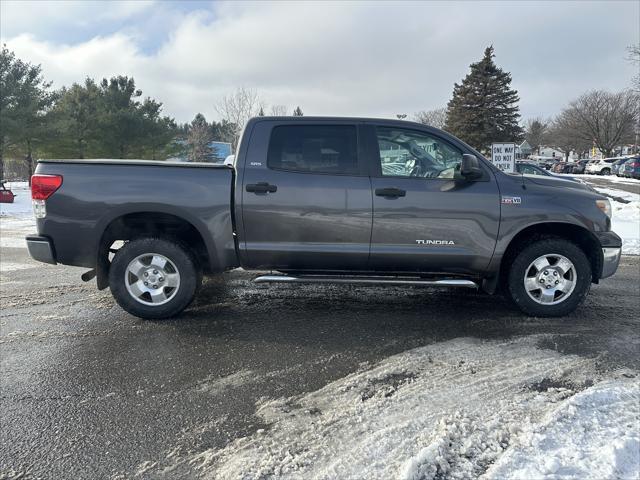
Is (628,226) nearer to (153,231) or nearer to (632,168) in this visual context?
(153,231)

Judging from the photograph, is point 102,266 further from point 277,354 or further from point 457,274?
point 457,274

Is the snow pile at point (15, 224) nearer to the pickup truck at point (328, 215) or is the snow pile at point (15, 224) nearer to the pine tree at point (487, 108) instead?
the pickup truck at point (328, 215)

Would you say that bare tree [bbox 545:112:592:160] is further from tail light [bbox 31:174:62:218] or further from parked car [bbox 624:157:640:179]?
tail light [bbox 31:174:62:218]

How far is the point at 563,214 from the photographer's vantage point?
4.38 meters

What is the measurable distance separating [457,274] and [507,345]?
36.5 inches

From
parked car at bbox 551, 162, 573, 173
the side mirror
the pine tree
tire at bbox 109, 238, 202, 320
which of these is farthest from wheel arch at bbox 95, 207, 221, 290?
parked car at bbox 551, 162, 573, 173

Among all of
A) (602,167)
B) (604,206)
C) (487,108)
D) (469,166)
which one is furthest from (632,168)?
(469,166)

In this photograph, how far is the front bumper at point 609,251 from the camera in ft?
14.7

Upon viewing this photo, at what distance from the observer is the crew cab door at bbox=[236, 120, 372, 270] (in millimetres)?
4312

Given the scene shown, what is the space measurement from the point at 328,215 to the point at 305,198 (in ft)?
0.90

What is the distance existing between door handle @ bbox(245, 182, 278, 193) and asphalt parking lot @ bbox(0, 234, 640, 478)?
1317 millimetres

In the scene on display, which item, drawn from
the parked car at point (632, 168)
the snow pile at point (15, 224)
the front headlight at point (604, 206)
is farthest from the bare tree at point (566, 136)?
the front headlight at point (604, 206)

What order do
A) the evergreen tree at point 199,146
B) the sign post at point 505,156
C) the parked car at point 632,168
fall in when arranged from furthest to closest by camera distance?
the evergreen tree at point 199,146 → the parked car at point 632,168 → the sign post at point 505,156

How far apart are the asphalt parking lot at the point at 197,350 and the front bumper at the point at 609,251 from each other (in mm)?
537
